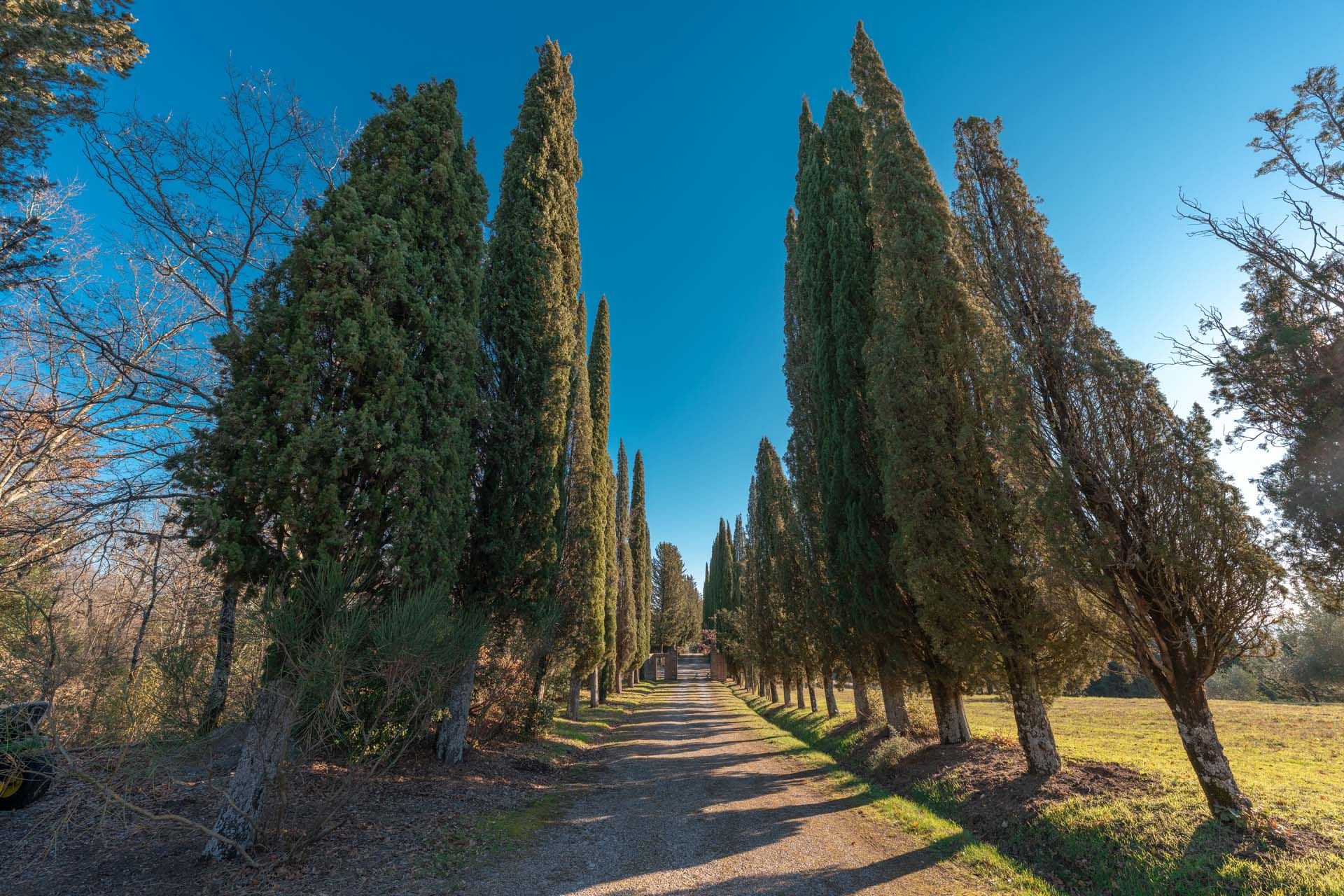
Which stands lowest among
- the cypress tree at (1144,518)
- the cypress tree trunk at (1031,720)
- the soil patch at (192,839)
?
the soil patch at (192,839)

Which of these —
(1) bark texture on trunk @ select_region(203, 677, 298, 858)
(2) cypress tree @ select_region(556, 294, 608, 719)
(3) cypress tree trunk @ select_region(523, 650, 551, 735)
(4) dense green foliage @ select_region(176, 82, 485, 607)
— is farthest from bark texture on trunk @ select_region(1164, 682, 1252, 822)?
(3) cypress tree trunk @ select_region(523, 650, 551, 735)

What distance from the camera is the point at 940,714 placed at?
9883 mm

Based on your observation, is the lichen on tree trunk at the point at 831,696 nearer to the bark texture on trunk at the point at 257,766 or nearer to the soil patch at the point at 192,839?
the soil patch at the point at 192,839

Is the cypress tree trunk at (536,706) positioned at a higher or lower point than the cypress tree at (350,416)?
A: lower

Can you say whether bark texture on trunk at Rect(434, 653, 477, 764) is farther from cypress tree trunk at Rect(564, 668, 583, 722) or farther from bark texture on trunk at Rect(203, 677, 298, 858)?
cypress tree trunk at Rect(564, 668, 583, 722)

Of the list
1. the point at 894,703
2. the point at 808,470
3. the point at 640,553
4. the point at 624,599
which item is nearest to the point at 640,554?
the point at 640,553

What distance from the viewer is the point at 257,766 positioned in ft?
15.7

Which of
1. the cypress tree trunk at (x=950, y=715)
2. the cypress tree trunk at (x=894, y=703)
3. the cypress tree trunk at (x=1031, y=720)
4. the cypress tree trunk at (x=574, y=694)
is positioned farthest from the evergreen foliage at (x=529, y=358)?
the cypress tree trunk at (x=1031, y=720)

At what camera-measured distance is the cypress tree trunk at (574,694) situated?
17.1 meters

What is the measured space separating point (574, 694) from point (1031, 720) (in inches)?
581

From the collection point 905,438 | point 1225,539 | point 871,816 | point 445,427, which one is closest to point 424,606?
point 445,427

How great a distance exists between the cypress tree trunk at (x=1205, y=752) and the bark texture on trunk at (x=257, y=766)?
31.0 feet

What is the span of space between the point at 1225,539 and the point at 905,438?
4003 millimetres

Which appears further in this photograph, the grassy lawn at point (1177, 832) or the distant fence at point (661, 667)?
the distant fence at point (661, 667)
